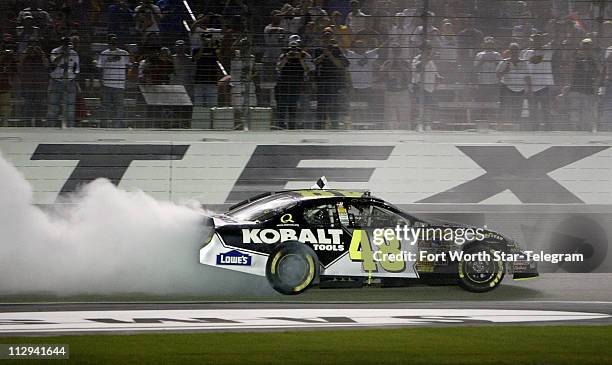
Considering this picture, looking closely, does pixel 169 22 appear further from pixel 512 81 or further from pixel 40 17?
pixel 512 81

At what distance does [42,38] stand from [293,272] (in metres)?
5.38

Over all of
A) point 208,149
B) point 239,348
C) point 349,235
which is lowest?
point 239,348

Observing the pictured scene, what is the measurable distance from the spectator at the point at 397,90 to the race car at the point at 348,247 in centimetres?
312

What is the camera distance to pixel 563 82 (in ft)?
47.0

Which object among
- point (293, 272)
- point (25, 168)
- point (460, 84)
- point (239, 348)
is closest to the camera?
point (239, 348)

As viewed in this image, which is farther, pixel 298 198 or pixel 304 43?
pixel 304 43

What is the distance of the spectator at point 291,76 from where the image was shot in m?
14.0

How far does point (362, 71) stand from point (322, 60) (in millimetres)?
570

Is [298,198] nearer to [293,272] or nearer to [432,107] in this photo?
[293,272]

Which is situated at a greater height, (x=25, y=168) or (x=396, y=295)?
(x=25, y=168)

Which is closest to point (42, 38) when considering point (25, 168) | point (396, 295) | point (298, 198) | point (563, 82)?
point (25, 168)

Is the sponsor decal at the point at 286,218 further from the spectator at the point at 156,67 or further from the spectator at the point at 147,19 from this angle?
the spectator at the point at 147,19

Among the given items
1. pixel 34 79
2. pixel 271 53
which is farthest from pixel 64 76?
pixel 271 53

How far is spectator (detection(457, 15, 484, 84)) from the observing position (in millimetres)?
14211
